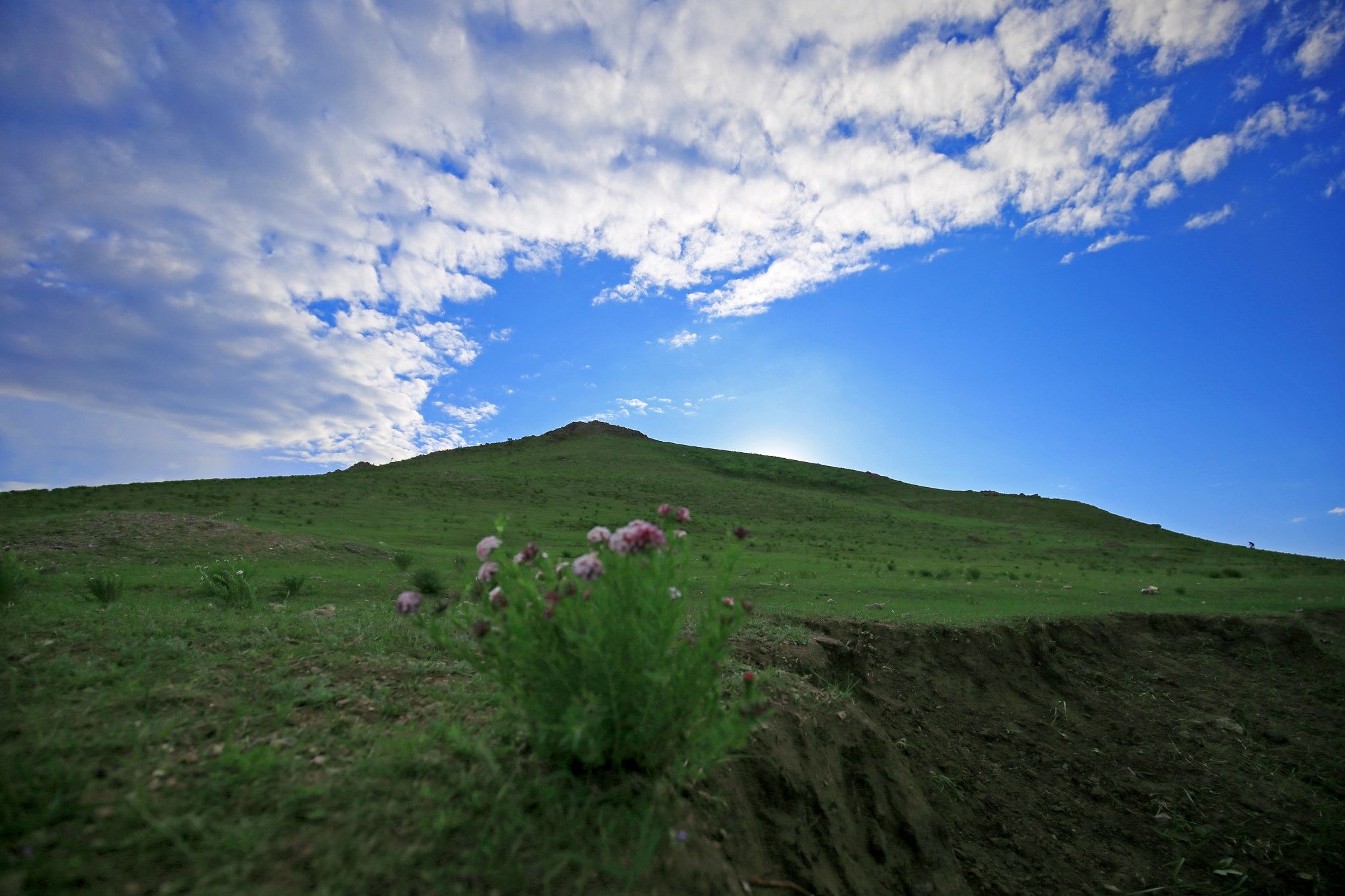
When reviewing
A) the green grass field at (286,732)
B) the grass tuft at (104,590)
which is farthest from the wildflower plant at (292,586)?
the grass tuft at (104,590)

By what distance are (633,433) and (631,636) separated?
80407 millimetres

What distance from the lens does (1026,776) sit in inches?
287

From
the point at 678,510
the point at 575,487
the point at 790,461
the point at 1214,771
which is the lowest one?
the point at 1214,771

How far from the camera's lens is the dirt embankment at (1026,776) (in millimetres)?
4859

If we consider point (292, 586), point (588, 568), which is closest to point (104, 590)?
point (292, 586)

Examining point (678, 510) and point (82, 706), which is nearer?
point (678, 510)

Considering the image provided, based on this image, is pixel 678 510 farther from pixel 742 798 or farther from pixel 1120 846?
pixel 1120 846

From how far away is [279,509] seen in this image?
31078mm

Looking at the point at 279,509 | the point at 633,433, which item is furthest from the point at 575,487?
the point at 633,433

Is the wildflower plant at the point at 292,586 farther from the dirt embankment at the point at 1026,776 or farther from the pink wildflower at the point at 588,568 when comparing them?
the pink wildflower at the point at 588,568

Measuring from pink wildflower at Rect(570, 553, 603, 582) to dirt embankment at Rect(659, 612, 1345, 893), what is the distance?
151cm

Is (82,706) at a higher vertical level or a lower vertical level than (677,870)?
higher

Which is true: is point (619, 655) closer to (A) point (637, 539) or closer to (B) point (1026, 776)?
(A) point (637, 539)

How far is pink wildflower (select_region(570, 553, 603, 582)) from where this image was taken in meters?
3.26
